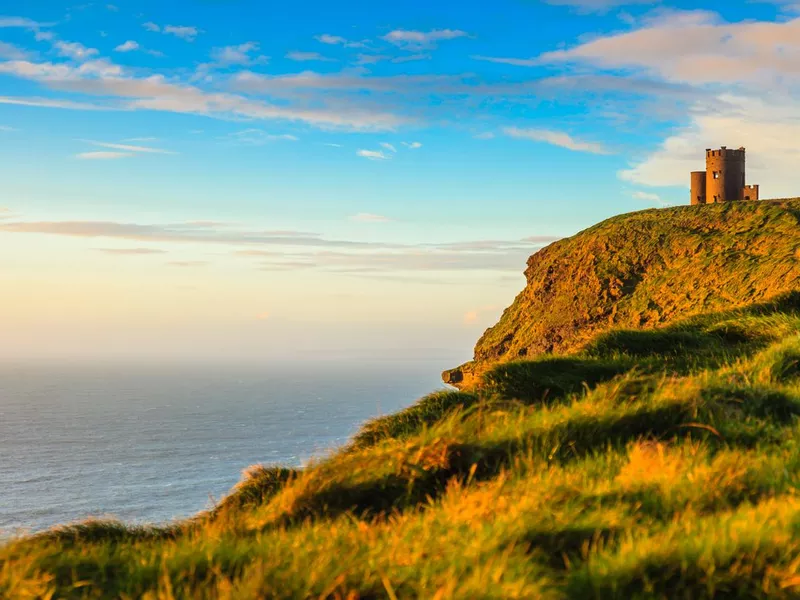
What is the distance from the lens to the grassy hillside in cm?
443

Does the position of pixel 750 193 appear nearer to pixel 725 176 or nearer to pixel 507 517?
pixel 725 176

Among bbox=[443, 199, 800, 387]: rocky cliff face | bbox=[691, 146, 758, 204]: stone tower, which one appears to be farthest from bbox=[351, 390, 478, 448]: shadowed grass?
bbox=[691, 146, 758, 204]: stone tower

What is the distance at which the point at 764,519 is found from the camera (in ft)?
16.3

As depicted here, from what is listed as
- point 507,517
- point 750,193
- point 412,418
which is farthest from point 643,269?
point 507,517

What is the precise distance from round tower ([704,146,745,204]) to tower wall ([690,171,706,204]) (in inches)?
86.0

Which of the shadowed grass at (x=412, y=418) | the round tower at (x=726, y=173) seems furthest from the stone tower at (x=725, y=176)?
the shadowed grass at (x=412, y=418)

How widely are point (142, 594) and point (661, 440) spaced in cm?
488

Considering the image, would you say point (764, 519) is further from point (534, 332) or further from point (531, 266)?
point (531, 266)

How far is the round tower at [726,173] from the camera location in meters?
140

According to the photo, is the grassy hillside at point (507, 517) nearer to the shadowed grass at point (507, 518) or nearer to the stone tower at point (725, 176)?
the shadowed grass at point (507, 518)

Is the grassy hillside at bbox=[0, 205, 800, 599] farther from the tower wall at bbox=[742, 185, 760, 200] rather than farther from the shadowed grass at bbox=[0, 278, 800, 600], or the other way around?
the tower wall at bbox=[742, 185, 760, 200]

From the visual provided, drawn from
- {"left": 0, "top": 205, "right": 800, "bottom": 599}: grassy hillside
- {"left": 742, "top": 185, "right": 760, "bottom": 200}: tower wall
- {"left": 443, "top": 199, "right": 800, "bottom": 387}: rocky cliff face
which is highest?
{"left": 742, "top": 185, "right": 760, "bottom": 200}: tower wall

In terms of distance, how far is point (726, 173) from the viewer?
461 feet

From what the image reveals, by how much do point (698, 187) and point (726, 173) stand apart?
18.9 ft
